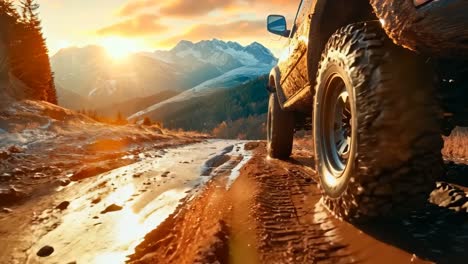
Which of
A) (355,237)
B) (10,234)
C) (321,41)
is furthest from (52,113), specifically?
(355,237)

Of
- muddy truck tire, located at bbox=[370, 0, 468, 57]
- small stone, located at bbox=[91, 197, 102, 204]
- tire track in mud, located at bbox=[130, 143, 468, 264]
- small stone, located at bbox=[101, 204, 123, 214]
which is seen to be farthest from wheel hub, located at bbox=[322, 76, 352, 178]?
small stone, located at bbox=[91, 197, 102, 204]

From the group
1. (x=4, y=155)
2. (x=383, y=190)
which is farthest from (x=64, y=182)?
(x=383, y=190)

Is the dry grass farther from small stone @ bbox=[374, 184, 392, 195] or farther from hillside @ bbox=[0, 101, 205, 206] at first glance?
hillside @ bbox=[0, 101, 205, 206]

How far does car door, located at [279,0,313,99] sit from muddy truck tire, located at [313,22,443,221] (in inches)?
50.3

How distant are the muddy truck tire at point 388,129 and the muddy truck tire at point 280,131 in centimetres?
372

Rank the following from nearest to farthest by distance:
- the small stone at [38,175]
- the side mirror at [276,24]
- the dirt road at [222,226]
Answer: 1. the dirt road at [222,226]
2. the side mirror at [276,24]
3. the small stone at [38,175]

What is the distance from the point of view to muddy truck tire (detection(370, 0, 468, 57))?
146 cm

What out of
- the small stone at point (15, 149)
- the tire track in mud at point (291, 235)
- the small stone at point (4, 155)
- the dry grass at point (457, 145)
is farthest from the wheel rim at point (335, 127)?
the small stone at point (15, 149)

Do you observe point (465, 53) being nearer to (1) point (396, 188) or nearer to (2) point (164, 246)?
(1) point (396, 188)

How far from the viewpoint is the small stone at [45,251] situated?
263cm

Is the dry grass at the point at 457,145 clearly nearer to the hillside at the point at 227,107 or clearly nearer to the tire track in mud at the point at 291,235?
the tire track in mud at the point at 291,235

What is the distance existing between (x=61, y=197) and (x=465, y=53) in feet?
12.8

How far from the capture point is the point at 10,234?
3.10 meters

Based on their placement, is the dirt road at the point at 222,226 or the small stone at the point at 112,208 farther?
the small stone at the point at 112,208
